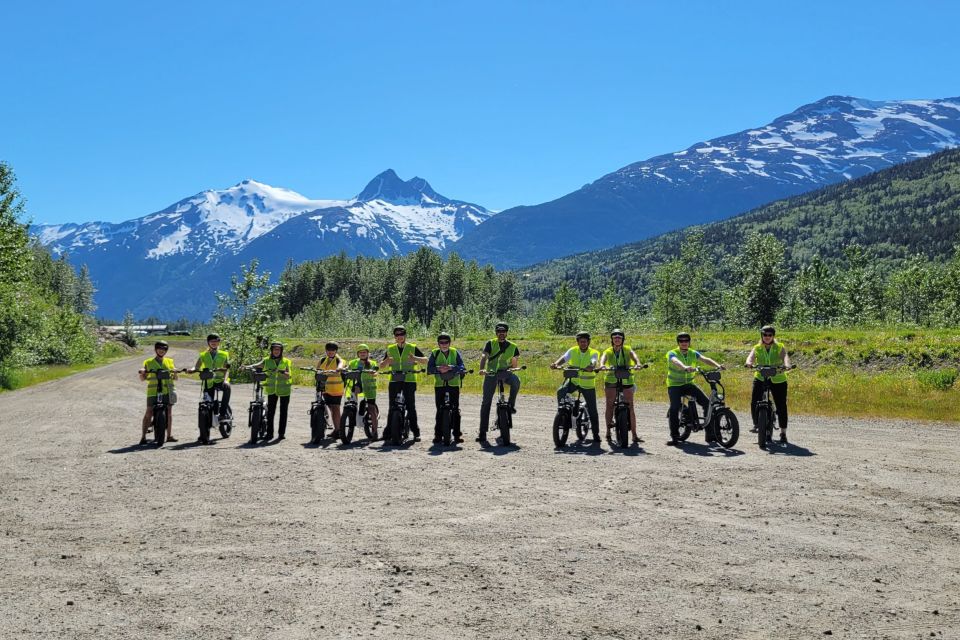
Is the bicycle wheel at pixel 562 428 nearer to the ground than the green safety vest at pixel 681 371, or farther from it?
nearer to the ground

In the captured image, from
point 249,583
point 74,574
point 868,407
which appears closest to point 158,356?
point 74,574

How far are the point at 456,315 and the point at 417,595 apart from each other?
394 ft

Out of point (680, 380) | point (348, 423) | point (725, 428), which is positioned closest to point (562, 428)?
point (680, 380)

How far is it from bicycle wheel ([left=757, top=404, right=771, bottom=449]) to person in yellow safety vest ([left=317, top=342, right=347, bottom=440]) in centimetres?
1047

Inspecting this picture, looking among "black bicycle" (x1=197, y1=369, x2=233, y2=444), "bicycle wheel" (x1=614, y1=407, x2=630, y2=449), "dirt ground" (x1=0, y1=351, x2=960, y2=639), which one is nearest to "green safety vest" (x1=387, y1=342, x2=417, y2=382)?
"dirt ground" (x1=0, y1=351, x2=960, y2=639)

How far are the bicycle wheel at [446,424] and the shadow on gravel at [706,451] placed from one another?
224 inches

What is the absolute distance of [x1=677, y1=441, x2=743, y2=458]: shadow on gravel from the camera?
16.6 m

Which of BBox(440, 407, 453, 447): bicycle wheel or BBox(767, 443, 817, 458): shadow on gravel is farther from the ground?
BBox(440, 407, 453, 447): bicycle wheel

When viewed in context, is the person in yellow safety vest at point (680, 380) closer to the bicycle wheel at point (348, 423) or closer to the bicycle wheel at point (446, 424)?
the bicycle wheel at point (446, 424)

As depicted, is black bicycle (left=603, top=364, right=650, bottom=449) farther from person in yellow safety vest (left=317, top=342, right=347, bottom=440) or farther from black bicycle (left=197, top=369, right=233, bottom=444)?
black bicycle (left=197, top=369, right=233, bottom=444)

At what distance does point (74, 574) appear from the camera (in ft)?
28.8

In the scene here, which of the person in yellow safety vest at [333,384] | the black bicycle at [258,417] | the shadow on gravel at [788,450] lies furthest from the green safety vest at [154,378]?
the shadow on gravel at [788,450]

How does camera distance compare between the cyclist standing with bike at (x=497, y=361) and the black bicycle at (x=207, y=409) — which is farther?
the black bicycle at (x=207, y=409)

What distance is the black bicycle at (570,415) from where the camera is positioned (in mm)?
17859
